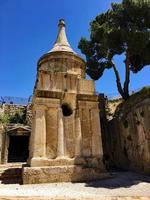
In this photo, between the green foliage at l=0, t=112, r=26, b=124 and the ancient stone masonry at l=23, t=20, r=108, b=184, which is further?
the green foliage at l=0, t=112, r=26, b=124

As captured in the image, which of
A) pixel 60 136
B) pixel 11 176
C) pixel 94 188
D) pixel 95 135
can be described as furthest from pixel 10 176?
pixel 95 135

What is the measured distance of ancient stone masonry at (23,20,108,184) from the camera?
33.3 ft

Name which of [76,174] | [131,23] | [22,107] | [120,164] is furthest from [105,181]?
[22,107]

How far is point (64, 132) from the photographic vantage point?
37.4 feet

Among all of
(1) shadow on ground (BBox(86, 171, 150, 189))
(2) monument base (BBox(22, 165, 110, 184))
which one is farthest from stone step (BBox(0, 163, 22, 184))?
(1) shadow on ground (BBox(86, 171, 150, 189))

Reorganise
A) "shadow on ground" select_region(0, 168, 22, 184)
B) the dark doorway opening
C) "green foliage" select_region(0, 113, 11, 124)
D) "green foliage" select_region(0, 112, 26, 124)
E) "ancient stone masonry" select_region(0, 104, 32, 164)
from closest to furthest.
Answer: "shadow on ground" select_region(0, 168, 22, 184)
"ancient stone masonry" select_region(0, 104, 32, 164)
the dark doorway opening
"green foliage" select_region(0, 113, 11, 124)
"green foliage" select_region(0, 112, 26, 124)

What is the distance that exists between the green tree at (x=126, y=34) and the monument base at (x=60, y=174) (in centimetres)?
737

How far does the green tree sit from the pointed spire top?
226cm

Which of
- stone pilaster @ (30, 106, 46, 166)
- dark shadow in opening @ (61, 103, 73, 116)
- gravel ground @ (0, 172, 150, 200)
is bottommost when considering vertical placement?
gravel ground @ (0, 172, 150, 200)

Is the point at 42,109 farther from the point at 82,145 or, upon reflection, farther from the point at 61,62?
the point at 61,62

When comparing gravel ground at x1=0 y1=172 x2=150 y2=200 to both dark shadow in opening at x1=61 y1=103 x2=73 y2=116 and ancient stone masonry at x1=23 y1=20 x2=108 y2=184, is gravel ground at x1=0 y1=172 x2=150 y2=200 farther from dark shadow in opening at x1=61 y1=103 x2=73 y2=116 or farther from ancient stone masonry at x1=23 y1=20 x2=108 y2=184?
dark shadow in opening at x1=61 y1=103 x2=73 y2=116

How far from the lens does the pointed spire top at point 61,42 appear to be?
14.8 m

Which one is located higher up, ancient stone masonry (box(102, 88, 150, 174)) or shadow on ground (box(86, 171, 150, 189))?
ancient stone masonry (box(102, 88, 150, 174))

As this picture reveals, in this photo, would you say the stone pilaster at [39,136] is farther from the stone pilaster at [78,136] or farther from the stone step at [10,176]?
the stone pilaster at [78,136]
